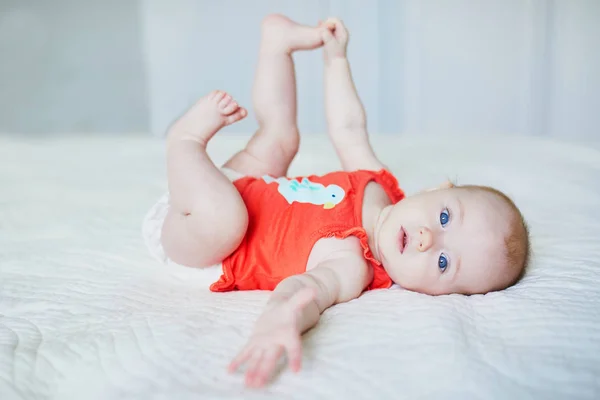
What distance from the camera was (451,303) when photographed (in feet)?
2.71

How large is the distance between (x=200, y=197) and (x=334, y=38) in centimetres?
51

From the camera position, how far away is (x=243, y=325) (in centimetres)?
80

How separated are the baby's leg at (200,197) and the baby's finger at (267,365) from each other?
0.38 meters

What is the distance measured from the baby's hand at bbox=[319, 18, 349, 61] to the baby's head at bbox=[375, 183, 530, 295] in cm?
47

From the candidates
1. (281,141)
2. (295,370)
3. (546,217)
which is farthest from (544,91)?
(295,370)

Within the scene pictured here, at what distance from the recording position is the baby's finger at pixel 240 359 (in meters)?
0.66

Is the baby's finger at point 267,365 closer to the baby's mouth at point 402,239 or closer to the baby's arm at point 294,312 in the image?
the baby's arm at point 294,312

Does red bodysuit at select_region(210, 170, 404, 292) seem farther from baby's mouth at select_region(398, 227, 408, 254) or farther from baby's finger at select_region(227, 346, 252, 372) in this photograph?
baby's finger at select_region(227, 346, 252, 372)

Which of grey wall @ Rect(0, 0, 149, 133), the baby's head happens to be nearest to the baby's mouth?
the baby's head

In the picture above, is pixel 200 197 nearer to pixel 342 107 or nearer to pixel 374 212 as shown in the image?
pixel 374 212

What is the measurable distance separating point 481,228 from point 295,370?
0.41 meters

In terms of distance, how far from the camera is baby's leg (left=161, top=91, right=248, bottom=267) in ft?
3.31

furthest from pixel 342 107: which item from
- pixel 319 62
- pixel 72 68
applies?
pixel 72 68

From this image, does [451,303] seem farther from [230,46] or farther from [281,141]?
[230,46]
